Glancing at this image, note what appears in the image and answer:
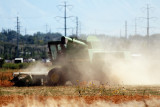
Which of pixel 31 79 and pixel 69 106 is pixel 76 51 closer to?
pixel 31 79

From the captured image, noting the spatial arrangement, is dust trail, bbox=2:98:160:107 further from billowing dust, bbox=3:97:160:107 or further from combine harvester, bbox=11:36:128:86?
combine harvester, bbox=11:36:128:86

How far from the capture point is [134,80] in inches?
1266

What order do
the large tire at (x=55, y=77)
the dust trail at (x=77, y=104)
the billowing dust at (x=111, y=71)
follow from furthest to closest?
the billowing dust at (x=111, y=71) → the large tire at (x=55, y=77) → the dust trail at (x=77, y=104)

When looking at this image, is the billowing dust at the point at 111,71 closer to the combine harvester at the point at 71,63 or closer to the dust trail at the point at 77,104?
the combine harvester at the point at 71,63

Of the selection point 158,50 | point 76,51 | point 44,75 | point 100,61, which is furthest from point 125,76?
point 158,50

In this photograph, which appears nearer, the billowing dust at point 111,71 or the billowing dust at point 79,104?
the billowing dust at point 79,104

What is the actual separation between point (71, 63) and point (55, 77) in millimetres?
2081

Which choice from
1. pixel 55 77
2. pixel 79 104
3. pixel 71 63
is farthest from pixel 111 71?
pixel 79 104

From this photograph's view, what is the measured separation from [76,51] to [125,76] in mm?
5719

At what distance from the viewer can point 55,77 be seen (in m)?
29.3

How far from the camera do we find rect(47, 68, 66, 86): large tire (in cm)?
2922

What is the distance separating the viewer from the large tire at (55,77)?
29.2 m

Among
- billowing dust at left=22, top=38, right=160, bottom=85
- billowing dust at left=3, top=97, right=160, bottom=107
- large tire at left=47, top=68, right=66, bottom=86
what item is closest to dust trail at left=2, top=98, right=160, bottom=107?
billowing dust at left=3, top=97, right=160, bottom=107

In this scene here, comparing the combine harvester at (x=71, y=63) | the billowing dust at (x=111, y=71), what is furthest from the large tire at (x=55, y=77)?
the billowing dust at (x=111, y=71)
